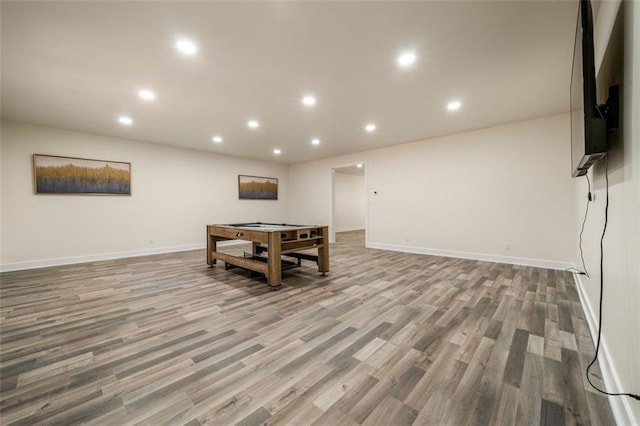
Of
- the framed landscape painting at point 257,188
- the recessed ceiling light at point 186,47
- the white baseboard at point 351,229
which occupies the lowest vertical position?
the white baseboard at point 351,229

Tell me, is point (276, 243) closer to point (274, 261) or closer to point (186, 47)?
point (274, 261)

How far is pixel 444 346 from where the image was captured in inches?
73.9

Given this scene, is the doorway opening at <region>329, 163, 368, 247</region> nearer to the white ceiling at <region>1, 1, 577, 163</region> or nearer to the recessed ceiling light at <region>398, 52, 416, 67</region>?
the white ceiling at <region>1, 1, 577, 163</region>

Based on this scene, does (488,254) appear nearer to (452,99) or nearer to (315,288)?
(452,99)

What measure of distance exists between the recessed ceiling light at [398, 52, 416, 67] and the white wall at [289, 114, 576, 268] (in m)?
3.08

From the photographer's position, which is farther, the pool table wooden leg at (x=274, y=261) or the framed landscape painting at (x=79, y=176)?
the framed landscape painting at (x=79, y=176)

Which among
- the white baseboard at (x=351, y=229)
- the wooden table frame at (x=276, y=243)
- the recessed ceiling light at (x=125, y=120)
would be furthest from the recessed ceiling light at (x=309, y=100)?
the white baseboard at (x=351, y=229)

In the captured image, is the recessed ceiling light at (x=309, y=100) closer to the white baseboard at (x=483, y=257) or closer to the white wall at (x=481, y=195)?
the white wall at (x=481, y=195)

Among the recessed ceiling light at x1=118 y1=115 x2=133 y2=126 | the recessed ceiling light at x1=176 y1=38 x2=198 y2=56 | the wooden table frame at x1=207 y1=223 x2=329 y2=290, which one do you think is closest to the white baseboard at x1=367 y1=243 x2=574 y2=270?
the wooden table frame at x1=207 y1=223 x2=329 y2=290

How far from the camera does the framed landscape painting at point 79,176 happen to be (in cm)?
445

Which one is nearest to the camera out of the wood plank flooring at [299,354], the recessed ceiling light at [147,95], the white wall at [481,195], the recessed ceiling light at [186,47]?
the wood plank flooring at [299,354]

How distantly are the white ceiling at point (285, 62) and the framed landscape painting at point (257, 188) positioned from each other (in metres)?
3.15

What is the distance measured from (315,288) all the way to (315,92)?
8.34ft

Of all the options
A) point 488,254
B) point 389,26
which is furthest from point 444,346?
point 488,254
